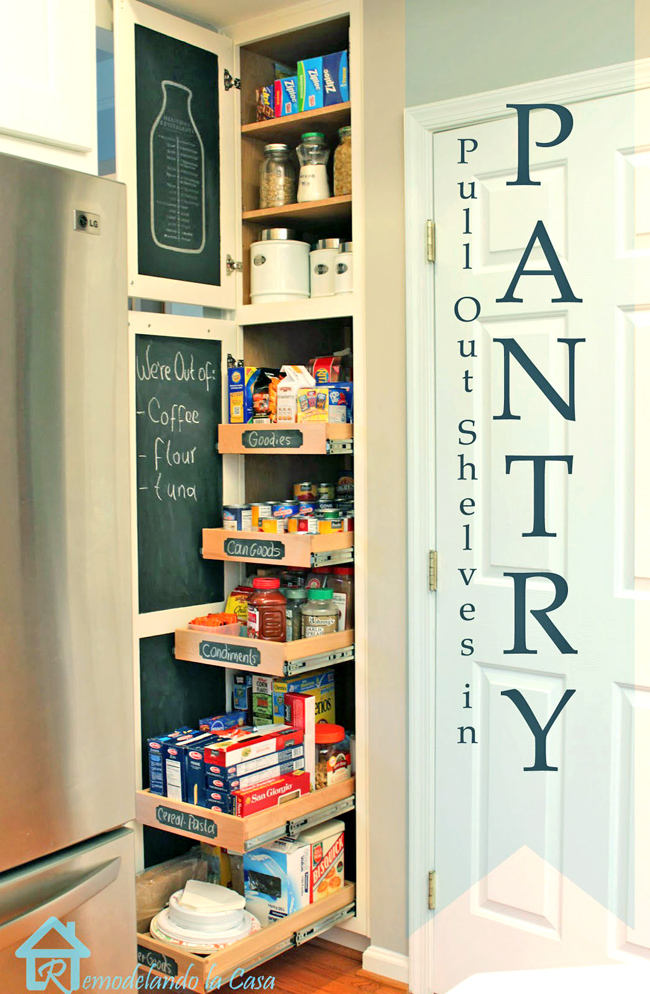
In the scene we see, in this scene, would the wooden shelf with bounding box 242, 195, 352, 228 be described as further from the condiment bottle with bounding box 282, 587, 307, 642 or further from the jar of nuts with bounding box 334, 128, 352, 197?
the condiment bottle with bounding box 282, 587, 307, 642

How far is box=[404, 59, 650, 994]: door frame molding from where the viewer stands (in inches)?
90.8

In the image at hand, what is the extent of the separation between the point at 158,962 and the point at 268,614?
86 cm

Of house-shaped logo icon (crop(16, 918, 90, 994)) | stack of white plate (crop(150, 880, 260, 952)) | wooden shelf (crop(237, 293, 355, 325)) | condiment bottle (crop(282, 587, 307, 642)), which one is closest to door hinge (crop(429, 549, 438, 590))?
condiment bottle (crop(282, 587, 307, 642))

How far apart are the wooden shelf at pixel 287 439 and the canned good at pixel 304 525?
0.17 m

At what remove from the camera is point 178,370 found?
2.54m

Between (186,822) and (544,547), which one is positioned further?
(186,822)

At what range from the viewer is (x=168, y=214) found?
98.4 inches

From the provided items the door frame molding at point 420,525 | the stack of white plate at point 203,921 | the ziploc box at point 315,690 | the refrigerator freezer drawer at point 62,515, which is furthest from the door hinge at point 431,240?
the stack of white plate at point 203,921

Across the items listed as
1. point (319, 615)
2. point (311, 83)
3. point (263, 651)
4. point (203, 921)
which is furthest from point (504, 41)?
point (203, 921)

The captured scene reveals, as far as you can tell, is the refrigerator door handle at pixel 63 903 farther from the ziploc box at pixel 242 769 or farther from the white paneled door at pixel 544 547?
the white paneled door at pixel 544 547

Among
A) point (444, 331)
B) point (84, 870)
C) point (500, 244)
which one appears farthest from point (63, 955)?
point (500, 244)

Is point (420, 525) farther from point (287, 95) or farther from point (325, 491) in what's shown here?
point (287, 95)

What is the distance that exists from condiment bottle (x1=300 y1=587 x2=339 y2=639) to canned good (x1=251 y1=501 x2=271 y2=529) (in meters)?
0.24

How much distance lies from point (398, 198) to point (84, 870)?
1.70 metres
